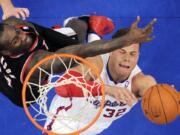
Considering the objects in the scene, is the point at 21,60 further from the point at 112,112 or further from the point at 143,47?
the point at 143,47

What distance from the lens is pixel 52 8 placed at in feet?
11.5

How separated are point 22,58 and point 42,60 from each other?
155 millimetres

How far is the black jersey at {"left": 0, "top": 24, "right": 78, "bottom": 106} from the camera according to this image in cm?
225

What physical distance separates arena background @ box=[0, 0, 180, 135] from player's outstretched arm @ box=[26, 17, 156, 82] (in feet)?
3.57

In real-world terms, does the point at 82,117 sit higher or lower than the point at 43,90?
lower

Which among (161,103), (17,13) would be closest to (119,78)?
(161,103)

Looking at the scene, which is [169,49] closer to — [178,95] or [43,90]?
[178,95]

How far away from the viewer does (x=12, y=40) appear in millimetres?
2139

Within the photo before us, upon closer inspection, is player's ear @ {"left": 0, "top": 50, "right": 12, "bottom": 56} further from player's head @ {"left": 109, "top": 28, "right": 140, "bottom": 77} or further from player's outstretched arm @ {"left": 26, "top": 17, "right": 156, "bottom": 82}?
player's head @ {"left": 109, "top": 28, "right": 140, "bottom": 77}

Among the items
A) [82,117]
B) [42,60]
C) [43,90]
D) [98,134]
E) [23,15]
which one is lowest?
[98,134]

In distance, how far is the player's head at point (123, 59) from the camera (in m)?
2.76

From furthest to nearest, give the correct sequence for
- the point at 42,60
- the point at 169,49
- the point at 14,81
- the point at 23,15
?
the point at 169,49
the point at 23,15
the point at 14,81
the point at 42,60

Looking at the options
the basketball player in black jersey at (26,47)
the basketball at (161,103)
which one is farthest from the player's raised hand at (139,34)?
the basketball at (161,103)

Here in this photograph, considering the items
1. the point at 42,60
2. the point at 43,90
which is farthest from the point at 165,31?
the point at 42,60
